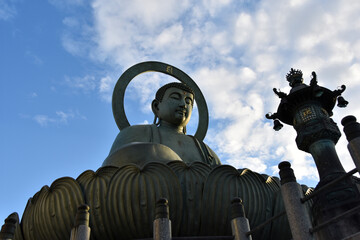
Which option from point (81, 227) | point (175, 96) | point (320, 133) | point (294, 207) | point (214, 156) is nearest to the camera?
point (294, 207)

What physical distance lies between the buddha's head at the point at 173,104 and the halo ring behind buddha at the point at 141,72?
743mm

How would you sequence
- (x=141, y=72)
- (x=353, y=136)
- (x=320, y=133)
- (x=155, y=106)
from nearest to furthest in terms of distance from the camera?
(x=353, y=136) → (x=155, y=106) → (x=141, y=72) → (x=320, y=133)

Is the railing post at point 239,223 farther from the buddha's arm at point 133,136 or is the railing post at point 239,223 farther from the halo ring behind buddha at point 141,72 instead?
the halo ring behind buddha at point 141,72

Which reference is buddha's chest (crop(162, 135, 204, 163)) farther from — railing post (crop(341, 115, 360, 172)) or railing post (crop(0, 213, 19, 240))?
railing post (crop(341, 115, 360, 172))

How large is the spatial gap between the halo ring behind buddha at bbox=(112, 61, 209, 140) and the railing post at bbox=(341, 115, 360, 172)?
602 cm

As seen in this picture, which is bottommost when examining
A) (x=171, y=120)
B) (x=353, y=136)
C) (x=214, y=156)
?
(x=353, y=136)

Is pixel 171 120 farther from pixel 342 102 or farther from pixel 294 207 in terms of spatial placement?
pixel 342 102

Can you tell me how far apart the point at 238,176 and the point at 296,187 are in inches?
68.7

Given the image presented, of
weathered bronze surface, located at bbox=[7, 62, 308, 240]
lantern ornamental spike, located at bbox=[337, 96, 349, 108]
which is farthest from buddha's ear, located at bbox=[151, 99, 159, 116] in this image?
A: lantern ornamental spike, located at bbox=[337, 96, 349, 108]

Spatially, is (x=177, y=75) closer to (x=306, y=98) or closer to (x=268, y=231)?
(x=306, y=98)

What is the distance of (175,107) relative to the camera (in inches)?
310

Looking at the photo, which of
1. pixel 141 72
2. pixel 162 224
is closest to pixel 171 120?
pixel 141 72

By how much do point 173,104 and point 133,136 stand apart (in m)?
1.18

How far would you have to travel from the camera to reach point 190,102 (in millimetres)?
8062
